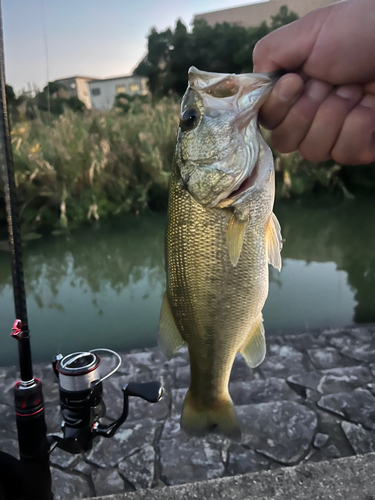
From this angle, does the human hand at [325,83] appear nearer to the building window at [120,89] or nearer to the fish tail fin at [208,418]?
the fish tail fin at [208,418]

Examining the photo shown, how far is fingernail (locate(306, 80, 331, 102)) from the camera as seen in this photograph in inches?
47.2

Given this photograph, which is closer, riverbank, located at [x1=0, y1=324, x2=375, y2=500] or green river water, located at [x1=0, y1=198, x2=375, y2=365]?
riverbank, located at [x1=0, y1=324, x2=375, y2=500]

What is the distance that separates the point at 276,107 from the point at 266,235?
14.4 inches

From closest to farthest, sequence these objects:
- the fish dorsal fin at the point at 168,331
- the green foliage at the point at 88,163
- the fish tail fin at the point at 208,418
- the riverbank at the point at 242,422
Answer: the fish dorsal fin at the point at 168,331 < the fish tail fin at the point at 208,418 < the riverbank at the point at 242,422 < the green foliage at the point at 88,163

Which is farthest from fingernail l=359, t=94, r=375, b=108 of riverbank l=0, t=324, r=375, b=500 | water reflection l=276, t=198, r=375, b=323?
water reflection l=276, t=198, r=375, b=323

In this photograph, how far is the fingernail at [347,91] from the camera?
1223mm

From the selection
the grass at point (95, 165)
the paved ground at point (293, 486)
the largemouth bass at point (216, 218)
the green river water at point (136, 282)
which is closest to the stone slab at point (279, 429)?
the paved ground at point (293, 486)

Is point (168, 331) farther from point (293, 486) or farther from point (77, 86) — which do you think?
point (77, 86)

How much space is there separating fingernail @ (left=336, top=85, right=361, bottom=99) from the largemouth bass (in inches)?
12.3

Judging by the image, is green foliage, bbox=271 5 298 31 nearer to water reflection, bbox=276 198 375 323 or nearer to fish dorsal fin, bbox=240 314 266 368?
water reflection, bbox=276 198 375 323

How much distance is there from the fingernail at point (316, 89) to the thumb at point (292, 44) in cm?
6

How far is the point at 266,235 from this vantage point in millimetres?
1159

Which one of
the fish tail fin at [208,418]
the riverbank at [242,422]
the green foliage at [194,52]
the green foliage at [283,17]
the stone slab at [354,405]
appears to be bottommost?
the riverbank at [242,422]

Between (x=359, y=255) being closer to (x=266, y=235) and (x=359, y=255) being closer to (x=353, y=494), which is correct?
(x=353, y=494)
